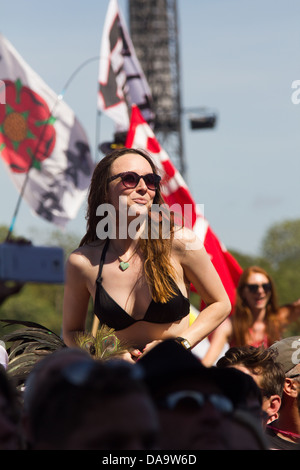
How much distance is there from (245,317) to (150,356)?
15.2ft

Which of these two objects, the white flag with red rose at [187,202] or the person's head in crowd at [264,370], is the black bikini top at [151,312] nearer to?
the person's head in crowd at [264,370]

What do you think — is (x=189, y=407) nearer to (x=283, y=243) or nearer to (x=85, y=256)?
(x=85, y=256)

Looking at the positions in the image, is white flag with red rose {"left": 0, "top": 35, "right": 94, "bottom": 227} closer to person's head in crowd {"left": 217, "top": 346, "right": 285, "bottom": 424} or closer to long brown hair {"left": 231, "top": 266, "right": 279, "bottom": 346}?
long brown hair {"left": 231, "top": 266, "right": 279, "bottom": 346}

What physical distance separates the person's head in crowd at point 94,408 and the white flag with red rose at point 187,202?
483 centimetres

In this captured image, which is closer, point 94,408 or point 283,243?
point 94,408

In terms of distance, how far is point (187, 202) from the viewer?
7.22 meters

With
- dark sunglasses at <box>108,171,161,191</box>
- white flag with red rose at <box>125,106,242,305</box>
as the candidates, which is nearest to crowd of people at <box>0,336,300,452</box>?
dark sunglasses at <box>108,171,161,191</box>

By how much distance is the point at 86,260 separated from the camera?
3520 millimetres

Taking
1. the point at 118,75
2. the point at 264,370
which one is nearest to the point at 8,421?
the point at 264,370

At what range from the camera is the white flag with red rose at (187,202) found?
263 inches

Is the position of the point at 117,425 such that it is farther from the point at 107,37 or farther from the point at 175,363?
the point at 107,37

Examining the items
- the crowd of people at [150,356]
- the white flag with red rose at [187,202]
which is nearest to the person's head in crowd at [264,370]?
the crowd of people at [150,356]

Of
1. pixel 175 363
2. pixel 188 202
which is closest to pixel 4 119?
pixel 188 202

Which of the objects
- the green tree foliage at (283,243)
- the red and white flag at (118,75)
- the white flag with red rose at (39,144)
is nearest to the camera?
the white flag with red rose at (39,144)
